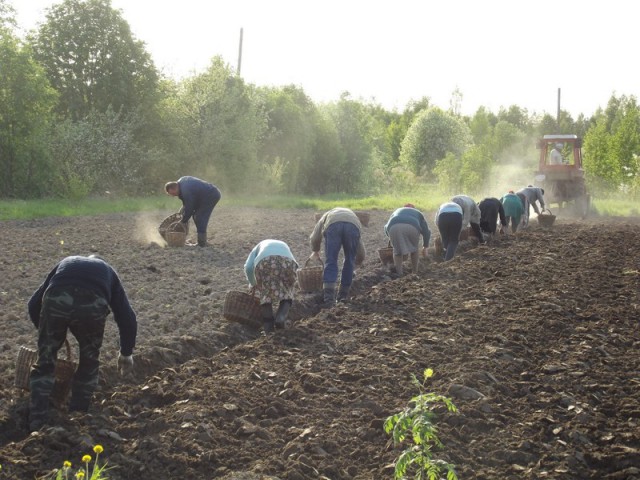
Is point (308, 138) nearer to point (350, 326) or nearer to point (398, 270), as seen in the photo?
point (398, 270)

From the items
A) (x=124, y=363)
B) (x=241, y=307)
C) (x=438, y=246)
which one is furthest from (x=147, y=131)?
(x=124, y=363)

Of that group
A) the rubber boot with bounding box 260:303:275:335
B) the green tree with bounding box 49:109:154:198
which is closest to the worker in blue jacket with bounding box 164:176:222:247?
the rubber boot with bounding box 260:303:275:335

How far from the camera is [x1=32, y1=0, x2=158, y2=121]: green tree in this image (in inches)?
1364

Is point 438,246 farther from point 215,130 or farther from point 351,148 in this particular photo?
point 351,148

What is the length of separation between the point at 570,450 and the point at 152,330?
4795 mm

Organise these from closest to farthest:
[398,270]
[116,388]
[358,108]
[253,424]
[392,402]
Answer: [253,424]
[392,402]
[116,388]
[398,270]
[358,108]

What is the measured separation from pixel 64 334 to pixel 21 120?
2501 cm

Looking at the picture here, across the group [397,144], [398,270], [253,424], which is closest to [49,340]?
[253,424]

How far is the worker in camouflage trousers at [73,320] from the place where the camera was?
19.4ft

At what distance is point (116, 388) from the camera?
6.69m

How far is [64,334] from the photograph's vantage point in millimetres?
6043

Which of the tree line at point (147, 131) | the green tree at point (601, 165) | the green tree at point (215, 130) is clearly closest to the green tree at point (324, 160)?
the tree line at point (147, 131)

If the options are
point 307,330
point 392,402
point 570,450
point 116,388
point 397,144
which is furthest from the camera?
point 397,144

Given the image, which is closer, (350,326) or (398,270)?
(350,326)
